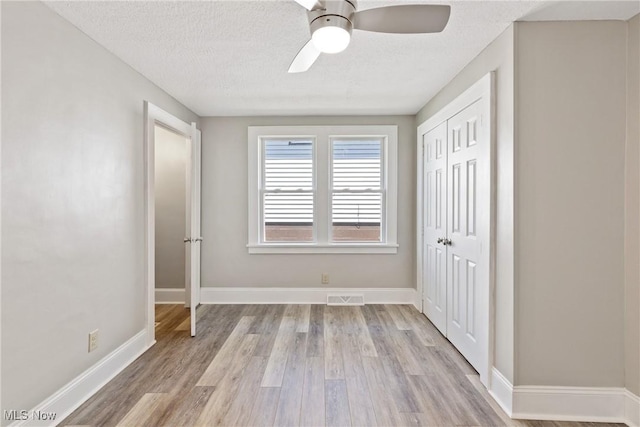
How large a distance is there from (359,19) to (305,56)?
42cm

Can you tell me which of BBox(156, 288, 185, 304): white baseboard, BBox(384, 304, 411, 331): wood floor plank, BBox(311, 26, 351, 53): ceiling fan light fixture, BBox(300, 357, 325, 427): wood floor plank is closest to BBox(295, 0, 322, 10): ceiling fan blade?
BBox(311, 26, 351, 53): ceiling fan light fixture

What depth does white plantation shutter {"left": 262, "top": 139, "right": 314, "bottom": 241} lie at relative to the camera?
4262 mm

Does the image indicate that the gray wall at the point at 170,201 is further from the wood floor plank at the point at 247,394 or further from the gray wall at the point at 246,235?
the wood floor plank at the point at 247,394

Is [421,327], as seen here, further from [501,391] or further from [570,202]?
[570,202]

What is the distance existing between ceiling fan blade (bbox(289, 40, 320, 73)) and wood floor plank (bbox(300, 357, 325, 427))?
2.14 m

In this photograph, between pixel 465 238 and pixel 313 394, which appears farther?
pixel 465 238

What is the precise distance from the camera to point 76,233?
6.89 feet

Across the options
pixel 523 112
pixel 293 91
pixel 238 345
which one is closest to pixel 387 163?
pixel 293 91

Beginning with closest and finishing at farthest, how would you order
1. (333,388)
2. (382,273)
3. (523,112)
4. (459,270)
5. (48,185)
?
(48,185) < (523,112) < (333,388) < (459,270) < (382,273)

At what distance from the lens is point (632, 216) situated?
1927 millimetres

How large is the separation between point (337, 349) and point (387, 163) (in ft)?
7.78

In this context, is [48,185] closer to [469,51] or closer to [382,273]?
[469,51]

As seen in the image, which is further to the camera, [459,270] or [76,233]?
[459,270]

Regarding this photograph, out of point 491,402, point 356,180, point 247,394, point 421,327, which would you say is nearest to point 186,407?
point 247,394
